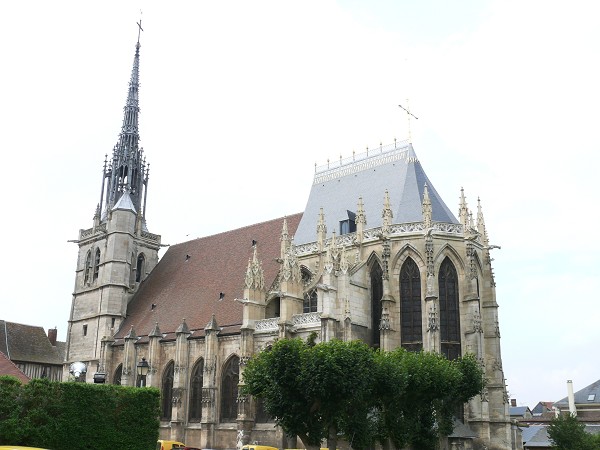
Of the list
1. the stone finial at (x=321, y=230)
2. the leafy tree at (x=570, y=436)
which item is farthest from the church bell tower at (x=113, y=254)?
the leafy tree at (x=570, y=436)

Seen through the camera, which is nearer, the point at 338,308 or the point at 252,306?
the point at 338,308

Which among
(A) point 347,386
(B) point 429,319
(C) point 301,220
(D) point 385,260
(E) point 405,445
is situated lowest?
(E) point 405,445

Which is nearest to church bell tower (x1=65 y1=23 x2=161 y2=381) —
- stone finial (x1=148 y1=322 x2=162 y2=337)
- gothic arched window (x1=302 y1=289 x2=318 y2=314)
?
stone finial (x1=148 y1=322 x2=162 y2=337)

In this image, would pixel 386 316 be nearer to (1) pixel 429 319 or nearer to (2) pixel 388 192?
(1) pixel 429 319

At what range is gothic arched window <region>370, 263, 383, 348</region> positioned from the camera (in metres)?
38.2

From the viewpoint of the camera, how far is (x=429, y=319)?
3478 cm

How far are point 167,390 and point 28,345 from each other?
2235 centimetres

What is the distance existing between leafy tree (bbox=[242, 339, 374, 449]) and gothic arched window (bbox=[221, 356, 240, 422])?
44.6 feet

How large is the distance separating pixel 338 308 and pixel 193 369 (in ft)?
40.5

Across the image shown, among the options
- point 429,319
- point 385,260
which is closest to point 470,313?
point 429,319

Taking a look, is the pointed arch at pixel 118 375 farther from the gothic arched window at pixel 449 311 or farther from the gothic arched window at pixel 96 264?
the gothic arched window at pixel 449 311

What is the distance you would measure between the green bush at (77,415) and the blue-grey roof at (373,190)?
21372 millimetres

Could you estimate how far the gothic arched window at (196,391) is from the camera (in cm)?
4225

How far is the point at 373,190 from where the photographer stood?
42.9 m
